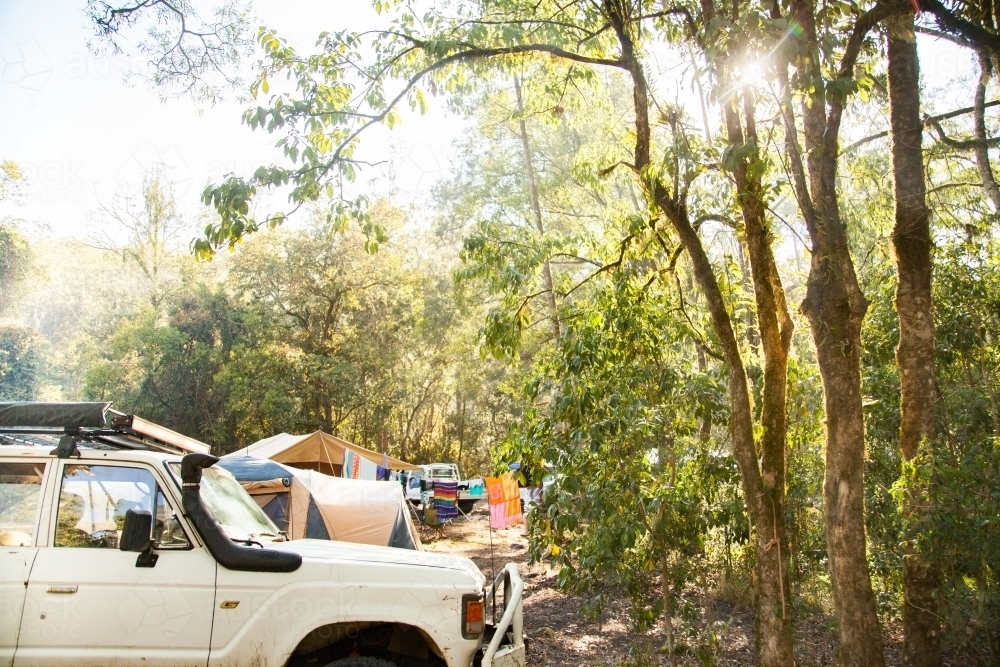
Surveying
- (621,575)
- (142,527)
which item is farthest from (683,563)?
(142,527)

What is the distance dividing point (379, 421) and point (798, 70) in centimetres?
2519

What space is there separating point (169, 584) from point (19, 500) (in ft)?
3.40

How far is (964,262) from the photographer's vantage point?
7160 millimetres

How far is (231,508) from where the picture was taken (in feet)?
15.3

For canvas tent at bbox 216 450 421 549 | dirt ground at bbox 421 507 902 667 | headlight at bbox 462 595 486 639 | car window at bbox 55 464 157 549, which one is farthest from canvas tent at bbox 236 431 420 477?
headlight at bbox 462 595 486 639

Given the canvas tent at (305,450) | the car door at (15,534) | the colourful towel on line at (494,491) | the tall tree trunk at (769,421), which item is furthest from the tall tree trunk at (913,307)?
the canvas tent at (305,450)

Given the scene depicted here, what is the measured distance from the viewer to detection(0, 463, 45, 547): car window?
13.0 ft

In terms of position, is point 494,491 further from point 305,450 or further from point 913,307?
point 305,450

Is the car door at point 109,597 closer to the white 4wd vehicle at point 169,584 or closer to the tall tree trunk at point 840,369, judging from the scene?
the white 4wd vehicle at point 169,584

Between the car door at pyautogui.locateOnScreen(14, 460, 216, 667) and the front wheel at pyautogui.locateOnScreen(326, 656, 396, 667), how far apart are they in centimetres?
71

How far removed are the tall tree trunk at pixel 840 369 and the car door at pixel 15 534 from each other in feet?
17.5

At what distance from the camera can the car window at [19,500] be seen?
3959 mm

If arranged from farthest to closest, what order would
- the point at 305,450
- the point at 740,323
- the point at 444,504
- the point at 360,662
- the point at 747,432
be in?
1. the point at 444,504
2. the point at 305,450
3. the point at 740,323
4. the point at 747,432
5. the point at 360,662

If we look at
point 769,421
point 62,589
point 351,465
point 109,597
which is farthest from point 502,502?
point 62,589
